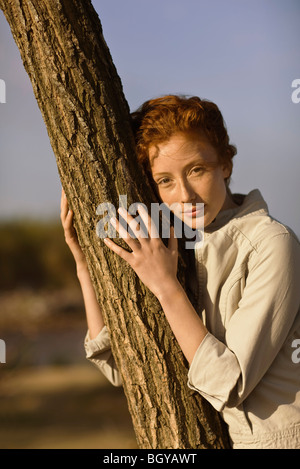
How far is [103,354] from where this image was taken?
1884 millimetres

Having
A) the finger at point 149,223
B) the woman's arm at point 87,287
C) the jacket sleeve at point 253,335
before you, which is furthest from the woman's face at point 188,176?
the woman's arm at point 87,287

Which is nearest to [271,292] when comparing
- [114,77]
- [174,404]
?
[174,404]

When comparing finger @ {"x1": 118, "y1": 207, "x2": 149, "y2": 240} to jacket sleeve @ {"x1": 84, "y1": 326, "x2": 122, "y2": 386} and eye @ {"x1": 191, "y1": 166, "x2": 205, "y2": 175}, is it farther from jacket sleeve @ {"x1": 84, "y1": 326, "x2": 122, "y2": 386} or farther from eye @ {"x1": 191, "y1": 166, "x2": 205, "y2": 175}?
jacket sleeve @ {"x1": 84, "y1": 326, "x2": 122, "y2": 386}

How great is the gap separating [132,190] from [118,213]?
8 centimetres

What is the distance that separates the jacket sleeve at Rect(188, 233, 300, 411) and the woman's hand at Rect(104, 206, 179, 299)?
19 cm

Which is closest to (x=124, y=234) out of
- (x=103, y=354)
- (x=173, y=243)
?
(x=173, y=243)

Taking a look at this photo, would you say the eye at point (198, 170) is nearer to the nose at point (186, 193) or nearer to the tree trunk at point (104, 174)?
the nose at point (186, 193)

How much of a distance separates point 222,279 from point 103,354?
520mm

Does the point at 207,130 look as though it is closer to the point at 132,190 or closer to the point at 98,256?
the point at 132,190

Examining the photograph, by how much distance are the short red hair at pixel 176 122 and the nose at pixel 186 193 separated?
13 centimetres

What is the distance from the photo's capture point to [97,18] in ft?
5.32

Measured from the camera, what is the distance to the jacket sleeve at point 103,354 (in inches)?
72.7

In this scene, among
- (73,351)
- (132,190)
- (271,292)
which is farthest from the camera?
(73,351)

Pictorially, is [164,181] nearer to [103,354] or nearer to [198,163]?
[198,163]
